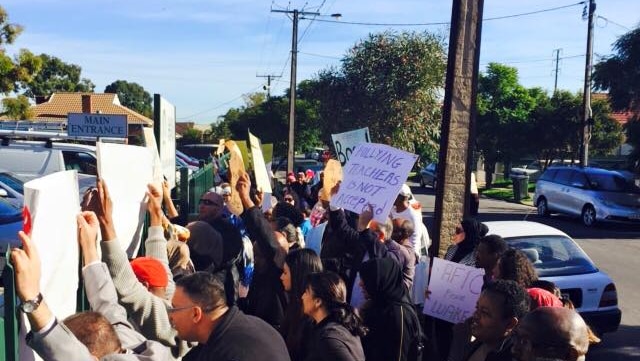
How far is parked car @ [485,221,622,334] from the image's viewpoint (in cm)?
742

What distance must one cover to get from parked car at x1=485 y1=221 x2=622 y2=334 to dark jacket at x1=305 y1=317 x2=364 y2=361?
4.15 metres

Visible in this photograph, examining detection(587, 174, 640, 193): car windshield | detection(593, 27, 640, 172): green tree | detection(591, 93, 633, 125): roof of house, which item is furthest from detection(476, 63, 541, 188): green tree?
detection(587, 174, 640, 193): car windshield

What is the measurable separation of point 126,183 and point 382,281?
1.56m

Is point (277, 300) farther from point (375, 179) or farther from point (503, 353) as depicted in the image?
point (503, 353)

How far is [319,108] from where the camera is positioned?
30.5 metres

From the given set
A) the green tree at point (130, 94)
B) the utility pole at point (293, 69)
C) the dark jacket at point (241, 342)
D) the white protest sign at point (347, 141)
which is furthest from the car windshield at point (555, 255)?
the green tree at point (130, 94)

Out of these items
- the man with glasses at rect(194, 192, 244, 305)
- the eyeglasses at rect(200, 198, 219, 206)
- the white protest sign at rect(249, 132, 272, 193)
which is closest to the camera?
the man with glasses at rect(194, 192, 244, 305)

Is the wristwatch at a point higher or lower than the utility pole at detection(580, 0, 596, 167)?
lower

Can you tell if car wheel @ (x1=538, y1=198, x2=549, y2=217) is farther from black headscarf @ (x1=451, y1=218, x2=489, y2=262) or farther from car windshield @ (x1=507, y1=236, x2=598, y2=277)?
black headscarf @ (x1=451, y1=218, x2=489, y2=262)

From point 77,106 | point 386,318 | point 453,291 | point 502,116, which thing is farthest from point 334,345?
point 77,106

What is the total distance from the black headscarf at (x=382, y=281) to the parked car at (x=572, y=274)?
3450 millimetres

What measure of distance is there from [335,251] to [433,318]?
107cm

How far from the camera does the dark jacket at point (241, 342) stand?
2.93 metres

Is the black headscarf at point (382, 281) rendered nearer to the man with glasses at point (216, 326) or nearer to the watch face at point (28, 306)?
the man with glasses at point (216, 326)
